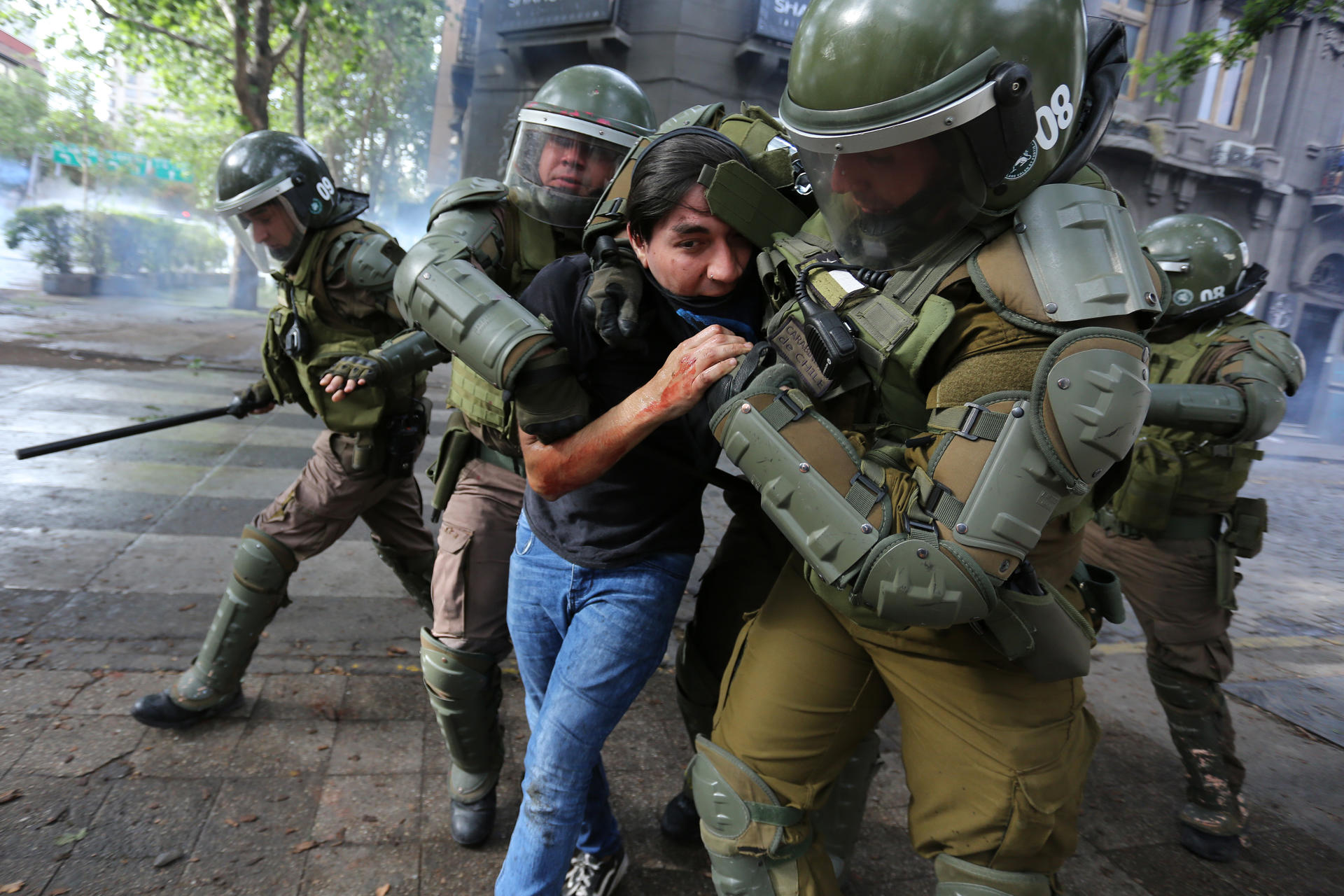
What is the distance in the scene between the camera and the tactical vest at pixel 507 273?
95.1 inches

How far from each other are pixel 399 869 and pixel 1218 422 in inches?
113

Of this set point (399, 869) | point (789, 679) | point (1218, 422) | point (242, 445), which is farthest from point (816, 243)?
point (242, 445)

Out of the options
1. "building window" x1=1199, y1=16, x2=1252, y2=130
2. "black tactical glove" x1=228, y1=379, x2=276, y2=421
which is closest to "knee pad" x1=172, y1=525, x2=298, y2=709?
"black tactical glove" x1=228, y1=379, x2=276, y2=421

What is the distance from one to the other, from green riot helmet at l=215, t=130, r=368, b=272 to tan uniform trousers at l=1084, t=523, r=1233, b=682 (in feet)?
11.1

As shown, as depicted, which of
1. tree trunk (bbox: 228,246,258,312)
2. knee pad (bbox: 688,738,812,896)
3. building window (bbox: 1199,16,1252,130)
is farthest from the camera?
tree trunk (bbox: 228,246,258,312)

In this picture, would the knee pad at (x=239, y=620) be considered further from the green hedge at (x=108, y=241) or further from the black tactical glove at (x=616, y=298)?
the green hedge at (x=108, y=241)

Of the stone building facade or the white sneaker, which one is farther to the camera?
the stone building facade

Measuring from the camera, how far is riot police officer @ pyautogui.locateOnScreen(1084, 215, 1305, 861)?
2777 mm

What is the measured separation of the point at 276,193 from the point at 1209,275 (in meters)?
3.49

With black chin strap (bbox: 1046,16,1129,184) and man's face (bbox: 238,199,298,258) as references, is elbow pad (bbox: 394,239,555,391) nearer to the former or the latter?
black chin strap (bbox: 1046,16,1129,184)

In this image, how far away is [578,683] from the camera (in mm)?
1757

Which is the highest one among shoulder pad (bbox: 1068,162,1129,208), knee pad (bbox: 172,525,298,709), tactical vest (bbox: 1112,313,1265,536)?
shoulder pad (bbox: 1068,162,1129,208)

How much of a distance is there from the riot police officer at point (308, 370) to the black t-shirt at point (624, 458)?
1401mm

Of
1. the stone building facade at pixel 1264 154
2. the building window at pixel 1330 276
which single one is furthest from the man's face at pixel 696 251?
the building window at pixel 1330 276
